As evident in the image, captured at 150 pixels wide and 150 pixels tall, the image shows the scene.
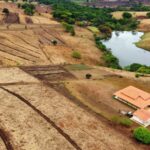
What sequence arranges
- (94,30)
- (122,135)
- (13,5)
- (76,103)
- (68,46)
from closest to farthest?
(122,135) < (76,103) < (68,46) < (94,30) < (13,5)

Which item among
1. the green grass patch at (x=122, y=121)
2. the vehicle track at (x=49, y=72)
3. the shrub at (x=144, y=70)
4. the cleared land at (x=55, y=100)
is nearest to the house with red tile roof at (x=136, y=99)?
the cleared land at (x=55, y=100)

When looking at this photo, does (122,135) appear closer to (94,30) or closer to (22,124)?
(22,124)

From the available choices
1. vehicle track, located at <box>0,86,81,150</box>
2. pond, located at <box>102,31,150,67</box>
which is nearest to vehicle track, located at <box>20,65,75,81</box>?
vehicle track, located at <box>0,86,81,150</box>

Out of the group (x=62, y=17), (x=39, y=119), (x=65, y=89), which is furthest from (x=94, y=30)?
(x=39, y=119)

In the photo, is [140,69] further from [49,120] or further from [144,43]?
[144,43]

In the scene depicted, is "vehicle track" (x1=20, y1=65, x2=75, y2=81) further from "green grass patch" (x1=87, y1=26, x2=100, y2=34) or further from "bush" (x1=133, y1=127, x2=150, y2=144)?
"green grass patch" (x1=87, y1=26, x2=100, y2=34)

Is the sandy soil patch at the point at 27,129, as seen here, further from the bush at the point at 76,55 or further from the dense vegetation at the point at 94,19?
the dense vegetation at the point at 94,19
